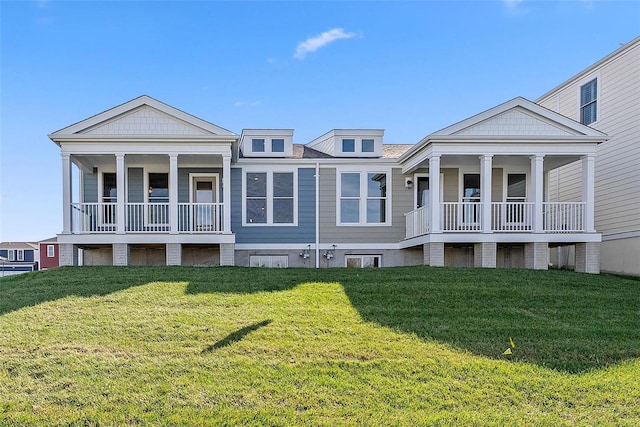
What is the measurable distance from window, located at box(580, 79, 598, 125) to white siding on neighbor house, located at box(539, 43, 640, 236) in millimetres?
168

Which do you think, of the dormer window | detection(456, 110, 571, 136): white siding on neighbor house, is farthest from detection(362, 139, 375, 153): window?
detection(456, 110, 571, 136): white siding on neighbor house

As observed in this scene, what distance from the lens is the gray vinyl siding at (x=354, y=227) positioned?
45.1 feet

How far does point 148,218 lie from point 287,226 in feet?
12.6

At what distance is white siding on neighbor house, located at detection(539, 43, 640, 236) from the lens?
12227 mm

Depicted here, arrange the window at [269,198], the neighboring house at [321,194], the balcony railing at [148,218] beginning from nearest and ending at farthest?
1. the neighboring house at [321,194]
2. the balcony railing at [148,218]
3. the window at [269,198]

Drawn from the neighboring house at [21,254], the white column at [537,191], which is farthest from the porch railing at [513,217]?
the neighboring house at [21,254]

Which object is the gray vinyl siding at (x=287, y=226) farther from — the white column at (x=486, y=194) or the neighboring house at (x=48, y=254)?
the neighboring house at (x=48, y=254)

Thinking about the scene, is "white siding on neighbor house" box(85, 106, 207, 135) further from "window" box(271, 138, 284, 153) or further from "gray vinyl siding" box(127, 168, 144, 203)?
"window" box(271, 138, 284, 153)

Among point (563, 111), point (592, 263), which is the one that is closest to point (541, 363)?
point (592, 263)

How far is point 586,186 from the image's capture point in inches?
475

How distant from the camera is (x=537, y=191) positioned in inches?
466

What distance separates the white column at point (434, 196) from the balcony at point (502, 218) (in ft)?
0.50

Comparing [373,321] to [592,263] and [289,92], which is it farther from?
[289,92]

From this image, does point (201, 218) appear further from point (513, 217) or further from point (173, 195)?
point (513, 217)
